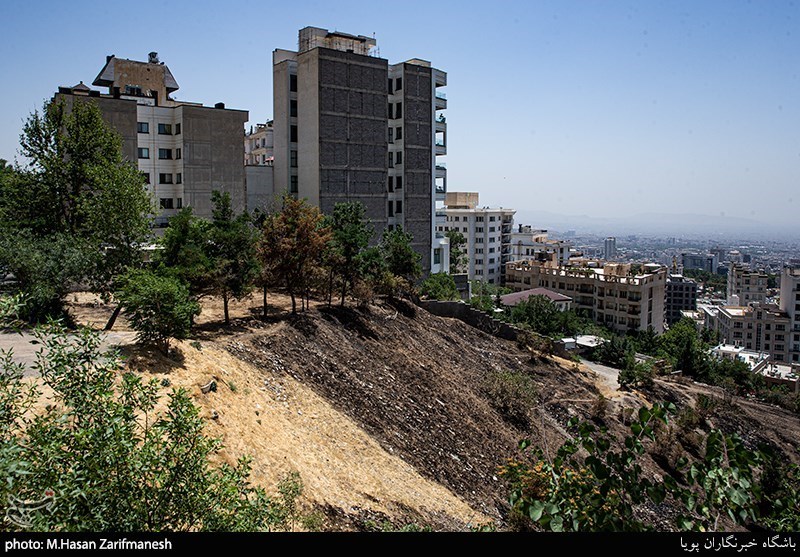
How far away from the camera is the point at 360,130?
36719mm

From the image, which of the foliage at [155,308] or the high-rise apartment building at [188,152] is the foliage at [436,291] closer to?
the high-rise apartment building at [188,152]

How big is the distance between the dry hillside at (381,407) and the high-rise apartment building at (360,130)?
13317mm

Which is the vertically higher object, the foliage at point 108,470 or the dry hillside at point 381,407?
the foliage at point 108,470

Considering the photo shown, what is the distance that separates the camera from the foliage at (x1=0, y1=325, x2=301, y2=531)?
198 inches

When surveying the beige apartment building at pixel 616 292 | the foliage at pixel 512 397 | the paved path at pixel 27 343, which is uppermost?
the paved path at pixel 27 343

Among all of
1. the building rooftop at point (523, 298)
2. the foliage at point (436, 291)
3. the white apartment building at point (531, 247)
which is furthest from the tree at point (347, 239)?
the white apartment building at point (531, 247)

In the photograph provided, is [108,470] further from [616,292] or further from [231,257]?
[616,292]

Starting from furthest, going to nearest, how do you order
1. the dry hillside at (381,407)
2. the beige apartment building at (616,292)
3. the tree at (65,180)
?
the beige apartment building at (616,292)
the tree at (65,180)
the dry hillside at (381,407)

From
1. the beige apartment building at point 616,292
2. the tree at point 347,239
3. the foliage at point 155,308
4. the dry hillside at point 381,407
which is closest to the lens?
the dry hillside at point 381,407

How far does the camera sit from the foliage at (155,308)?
12.5 m

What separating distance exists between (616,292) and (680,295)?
7267 cm

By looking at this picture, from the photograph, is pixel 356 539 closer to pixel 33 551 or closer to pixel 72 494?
pixel 33 551

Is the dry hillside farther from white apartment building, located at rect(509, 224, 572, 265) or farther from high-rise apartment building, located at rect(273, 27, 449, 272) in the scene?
white apartment building, located at rect(509, 224, 572, 265)

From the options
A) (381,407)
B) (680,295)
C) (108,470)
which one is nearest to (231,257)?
(381,407)
